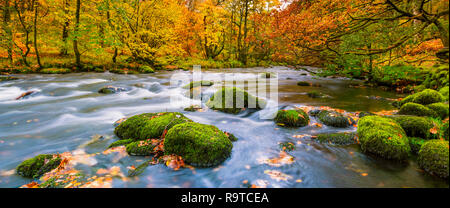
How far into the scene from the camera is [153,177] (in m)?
3.33

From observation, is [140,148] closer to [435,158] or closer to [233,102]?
[233,102]

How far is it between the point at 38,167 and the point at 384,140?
600 cm

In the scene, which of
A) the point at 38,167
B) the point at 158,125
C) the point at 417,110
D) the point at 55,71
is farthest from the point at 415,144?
the point at 55,71

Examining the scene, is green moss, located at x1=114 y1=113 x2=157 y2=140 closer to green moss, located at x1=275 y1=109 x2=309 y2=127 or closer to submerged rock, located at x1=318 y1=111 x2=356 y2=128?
green moss, located at x1=275 y1=109 x2=309 y2=127

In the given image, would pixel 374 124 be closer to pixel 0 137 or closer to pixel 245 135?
pixel 245 135

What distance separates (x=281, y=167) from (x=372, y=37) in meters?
7.99

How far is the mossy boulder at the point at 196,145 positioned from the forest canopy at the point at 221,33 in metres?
3.04

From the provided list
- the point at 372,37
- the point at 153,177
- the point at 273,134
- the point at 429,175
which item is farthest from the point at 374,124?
the point at 372,37

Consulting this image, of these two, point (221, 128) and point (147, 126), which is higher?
point (147, 126)

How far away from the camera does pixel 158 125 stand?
4.38m

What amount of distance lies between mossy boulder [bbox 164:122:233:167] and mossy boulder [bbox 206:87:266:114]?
10.0 feet

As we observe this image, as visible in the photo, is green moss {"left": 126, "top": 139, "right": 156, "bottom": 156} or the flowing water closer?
the flowing water

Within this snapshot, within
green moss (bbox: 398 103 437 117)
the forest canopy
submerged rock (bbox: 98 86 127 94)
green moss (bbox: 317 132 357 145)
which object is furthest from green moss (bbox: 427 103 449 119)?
submerged rock (bbox: 98 86 127 94)

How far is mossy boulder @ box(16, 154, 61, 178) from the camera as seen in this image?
3.17 metres
